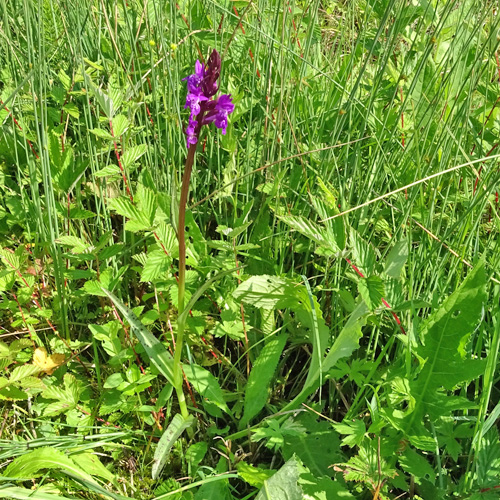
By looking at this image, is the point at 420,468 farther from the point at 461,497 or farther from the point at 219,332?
the point at 219,332

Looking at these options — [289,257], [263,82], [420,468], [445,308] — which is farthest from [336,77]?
[420,468]

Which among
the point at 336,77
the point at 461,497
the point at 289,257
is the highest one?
the point at 336,77

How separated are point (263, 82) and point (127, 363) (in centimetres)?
76

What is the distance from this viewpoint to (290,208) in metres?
1.16

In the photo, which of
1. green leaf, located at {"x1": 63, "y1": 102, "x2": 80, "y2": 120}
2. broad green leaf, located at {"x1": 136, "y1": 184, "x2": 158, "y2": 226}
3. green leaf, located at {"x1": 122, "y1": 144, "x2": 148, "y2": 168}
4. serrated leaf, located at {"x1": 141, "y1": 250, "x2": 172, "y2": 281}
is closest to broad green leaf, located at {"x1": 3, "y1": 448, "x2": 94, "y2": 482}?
serrated leaf, located at {"x1": 141, "y1": 250, "x2": 172, "y2": 281}

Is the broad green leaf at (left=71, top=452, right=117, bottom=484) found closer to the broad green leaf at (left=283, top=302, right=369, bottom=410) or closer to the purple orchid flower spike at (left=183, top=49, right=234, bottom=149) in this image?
the broad green leaf at (left=283, top=302, right=369, bottom=410)

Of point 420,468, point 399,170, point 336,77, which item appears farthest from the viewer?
point 336,77

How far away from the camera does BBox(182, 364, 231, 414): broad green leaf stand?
3.11 feet

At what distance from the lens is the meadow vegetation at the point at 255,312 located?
833 millimetres

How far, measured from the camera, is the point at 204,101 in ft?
2.29

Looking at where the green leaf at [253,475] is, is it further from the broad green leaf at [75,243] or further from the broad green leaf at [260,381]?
the broad green leaf at [75,243]

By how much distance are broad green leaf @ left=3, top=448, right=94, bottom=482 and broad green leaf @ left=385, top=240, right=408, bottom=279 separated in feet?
1.95

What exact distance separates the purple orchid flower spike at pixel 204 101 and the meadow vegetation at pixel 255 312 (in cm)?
13

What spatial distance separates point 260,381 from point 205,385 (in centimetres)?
10
